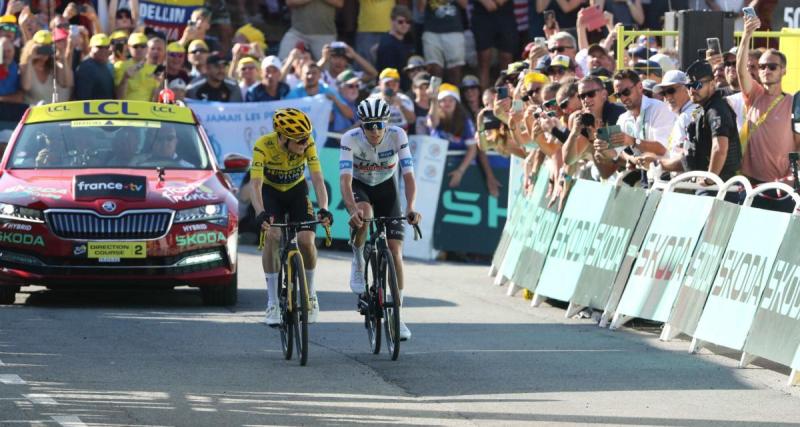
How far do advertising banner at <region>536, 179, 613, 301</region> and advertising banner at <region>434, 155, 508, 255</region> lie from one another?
5302mm

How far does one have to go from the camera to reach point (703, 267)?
1276 centimetres

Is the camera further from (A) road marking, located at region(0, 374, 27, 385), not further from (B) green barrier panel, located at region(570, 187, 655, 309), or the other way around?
(A) road marking, located at region(0, 374, 27, 385)

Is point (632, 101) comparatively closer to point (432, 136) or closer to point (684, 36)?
point (684, 36)

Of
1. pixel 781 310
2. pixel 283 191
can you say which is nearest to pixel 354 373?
pixel 283 191

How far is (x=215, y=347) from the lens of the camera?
1260 centimetres

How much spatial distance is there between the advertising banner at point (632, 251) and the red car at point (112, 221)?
3.47 meters

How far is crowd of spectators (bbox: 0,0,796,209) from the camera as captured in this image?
14094 mm

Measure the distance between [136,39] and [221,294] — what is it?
21.3 feet

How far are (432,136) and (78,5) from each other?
5.15 metres

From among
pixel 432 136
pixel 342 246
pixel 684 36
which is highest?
pixel 684 36

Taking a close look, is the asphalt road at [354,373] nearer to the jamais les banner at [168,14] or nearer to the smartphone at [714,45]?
the smartphone at [714,45]

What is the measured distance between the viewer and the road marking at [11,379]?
1061cm

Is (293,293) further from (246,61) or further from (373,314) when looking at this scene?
(246,61)

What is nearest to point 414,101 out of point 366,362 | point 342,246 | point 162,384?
point 342,246
